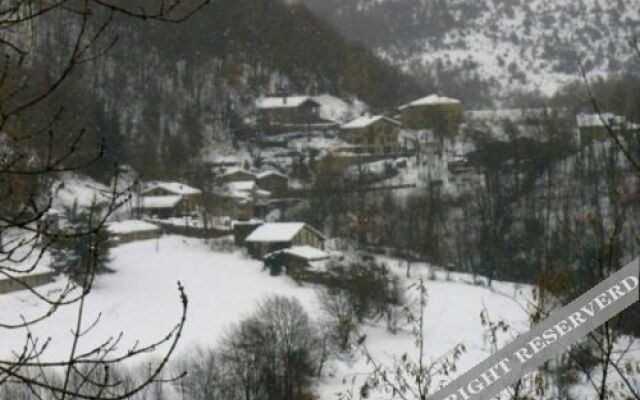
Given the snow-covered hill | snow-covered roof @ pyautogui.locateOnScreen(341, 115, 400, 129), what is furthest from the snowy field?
the snow-covered hill

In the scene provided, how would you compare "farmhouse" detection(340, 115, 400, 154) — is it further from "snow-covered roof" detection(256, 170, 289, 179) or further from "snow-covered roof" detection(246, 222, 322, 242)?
"snow-covered roof" detection(246, 222, 322, 242)

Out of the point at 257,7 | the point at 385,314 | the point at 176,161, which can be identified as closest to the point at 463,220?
the point at 385,314

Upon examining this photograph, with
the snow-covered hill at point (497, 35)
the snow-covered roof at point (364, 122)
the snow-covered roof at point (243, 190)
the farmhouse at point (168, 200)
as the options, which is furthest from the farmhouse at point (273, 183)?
the snow-covered hill at point (497, 35)

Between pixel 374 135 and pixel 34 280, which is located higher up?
pixel 374 135

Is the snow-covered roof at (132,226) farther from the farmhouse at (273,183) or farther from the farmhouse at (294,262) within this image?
the farmhouse at (273,183)

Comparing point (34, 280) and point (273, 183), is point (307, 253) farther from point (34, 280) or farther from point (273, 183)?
point (273, 183)

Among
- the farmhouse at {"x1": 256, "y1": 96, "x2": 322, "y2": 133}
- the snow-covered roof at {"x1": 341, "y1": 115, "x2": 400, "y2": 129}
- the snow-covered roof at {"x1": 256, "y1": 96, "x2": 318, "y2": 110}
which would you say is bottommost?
the snow-covered roof at {"x1": 341, "y1": 115, "x2": 400, "y2": 129}

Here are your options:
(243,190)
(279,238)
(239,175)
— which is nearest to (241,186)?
(243,190)
